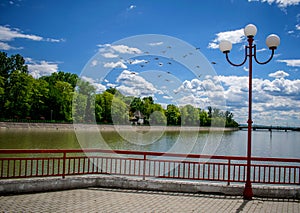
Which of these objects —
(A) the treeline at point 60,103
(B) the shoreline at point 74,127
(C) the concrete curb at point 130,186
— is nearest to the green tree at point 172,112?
(A) the treeline at point 60,103

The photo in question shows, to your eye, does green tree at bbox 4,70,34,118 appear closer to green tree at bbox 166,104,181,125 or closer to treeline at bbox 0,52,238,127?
treeline at bbox 0,52,238,127

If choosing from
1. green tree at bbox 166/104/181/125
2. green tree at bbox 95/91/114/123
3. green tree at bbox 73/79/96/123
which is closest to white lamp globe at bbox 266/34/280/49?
green tree at bbox 166/104/181/125

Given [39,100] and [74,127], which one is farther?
[39,100]

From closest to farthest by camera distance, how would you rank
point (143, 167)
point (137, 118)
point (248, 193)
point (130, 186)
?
point (248, 193)
point (130, 186)
point (143, 167)
point (137, 118)

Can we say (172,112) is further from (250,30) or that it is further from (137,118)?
(250,30)

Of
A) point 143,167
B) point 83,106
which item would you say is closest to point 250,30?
point 143,167

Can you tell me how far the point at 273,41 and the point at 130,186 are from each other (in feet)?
18.1

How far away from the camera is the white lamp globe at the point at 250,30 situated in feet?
25.9

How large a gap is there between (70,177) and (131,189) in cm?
170

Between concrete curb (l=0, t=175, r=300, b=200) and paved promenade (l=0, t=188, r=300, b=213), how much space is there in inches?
8.2

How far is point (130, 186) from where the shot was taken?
8.32 meters

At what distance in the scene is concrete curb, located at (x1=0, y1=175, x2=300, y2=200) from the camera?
7.38m

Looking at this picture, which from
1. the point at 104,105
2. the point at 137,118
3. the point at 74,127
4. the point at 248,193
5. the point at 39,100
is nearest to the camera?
the point at 248,193

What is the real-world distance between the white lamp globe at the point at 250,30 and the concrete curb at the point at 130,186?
4.05 metres
